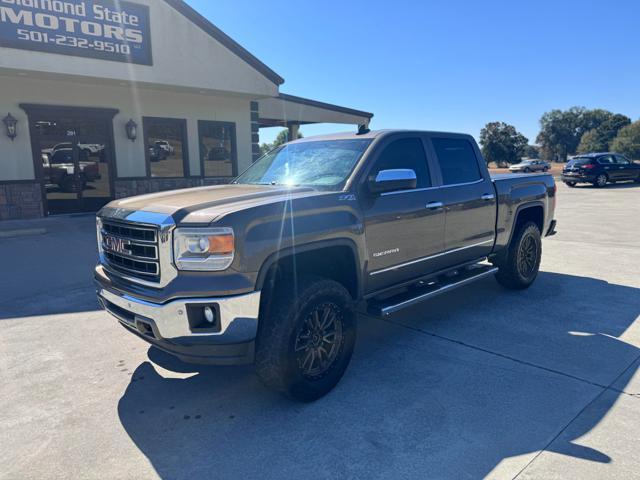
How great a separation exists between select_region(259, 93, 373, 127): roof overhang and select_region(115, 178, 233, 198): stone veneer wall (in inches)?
173

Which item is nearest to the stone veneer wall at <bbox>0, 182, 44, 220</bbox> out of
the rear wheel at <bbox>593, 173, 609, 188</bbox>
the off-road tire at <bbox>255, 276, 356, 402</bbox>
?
the off-road tire at <bbox>255, 276, 356, 402</bbox>

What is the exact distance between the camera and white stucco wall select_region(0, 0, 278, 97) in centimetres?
1085

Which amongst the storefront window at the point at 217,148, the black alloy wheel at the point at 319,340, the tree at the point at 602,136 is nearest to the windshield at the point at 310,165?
the black alloy wheel at the point at 319,340

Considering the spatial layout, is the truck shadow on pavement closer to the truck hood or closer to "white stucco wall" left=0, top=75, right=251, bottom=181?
the truck hood

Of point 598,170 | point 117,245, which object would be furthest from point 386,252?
point 598,170

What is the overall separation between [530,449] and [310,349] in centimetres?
152

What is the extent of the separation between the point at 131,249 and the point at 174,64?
1081 centimetres

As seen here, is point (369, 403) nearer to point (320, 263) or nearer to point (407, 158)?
point (320, 263)

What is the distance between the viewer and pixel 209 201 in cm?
332

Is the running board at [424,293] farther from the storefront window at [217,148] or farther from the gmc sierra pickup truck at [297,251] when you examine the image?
the storefront window at [217,148]

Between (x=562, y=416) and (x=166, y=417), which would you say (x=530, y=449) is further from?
(x=166, y=417)

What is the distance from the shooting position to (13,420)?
10.5 feet

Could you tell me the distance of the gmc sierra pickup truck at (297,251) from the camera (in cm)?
295

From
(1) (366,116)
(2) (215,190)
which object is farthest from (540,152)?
(2) (215,190)
